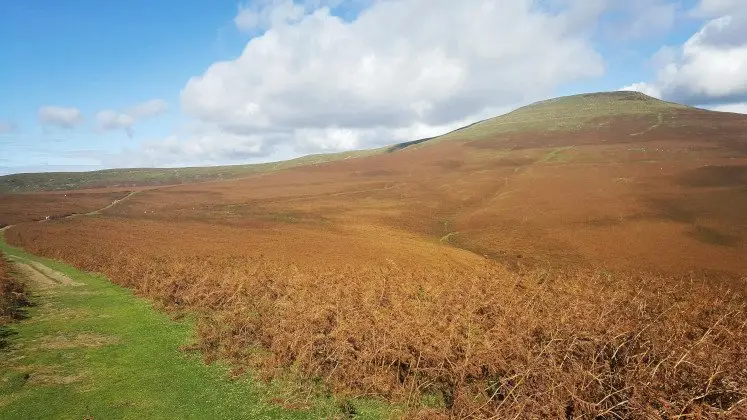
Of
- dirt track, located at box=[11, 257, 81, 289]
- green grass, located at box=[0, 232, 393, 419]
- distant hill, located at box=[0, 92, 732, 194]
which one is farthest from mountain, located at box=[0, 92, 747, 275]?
A: green grass, located at box=[0, 232, 393, 419]

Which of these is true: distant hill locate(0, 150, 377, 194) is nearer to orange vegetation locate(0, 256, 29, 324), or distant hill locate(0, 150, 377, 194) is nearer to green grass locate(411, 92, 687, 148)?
green grass locate(411, 92, 687, 148)

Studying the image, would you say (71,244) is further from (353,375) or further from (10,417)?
(353,375)

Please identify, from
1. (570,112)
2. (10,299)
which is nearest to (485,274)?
(10,299)

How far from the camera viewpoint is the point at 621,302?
731 inches

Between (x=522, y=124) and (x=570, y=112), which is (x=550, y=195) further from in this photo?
(x=570, y=112)

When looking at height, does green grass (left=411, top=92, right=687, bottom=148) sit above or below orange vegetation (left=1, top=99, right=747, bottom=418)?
above

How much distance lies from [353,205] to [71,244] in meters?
39.8

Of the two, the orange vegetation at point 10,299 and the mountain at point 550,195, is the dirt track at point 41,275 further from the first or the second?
the mountain at point 550,195

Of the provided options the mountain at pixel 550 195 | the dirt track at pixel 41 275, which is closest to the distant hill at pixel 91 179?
the mountain at pixel 550 195

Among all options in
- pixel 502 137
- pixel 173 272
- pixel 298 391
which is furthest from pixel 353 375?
pixel 502 137

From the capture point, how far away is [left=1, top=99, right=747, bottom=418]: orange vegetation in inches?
421

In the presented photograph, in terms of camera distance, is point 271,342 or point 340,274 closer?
point 271,342

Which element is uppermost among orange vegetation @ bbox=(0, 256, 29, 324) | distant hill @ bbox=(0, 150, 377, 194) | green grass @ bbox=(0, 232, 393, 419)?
distant hill @ bbox=(0, 150, 377, 194)

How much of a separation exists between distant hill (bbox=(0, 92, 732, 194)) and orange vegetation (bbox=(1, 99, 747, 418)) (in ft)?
110
